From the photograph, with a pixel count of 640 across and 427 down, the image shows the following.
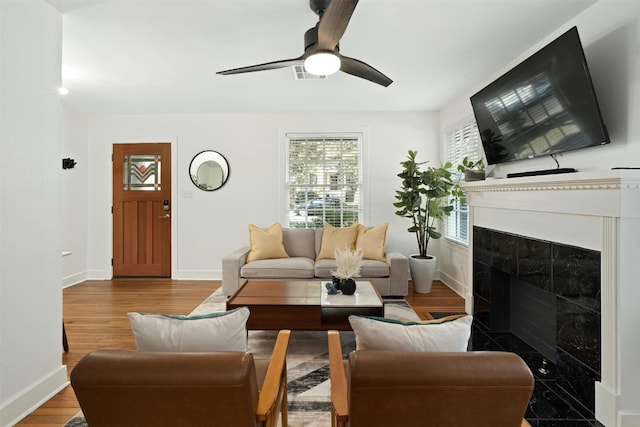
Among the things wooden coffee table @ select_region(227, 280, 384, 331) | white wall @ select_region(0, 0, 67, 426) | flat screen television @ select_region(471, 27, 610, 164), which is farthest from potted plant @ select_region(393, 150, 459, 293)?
white wall @ select_region(0, 0, 67, 426)

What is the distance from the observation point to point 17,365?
1.92 m

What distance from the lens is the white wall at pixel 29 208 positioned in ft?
6.09

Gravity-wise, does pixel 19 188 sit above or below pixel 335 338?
above

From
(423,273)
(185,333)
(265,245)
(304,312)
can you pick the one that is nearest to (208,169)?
(265,245)

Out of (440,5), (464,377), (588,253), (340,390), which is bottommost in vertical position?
(340,390)

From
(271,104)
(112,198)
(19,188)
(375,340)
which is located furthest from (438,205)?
(112,198)

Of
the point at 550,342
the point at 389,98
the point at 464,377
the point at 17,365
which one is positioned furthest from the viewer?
the point at 389,98

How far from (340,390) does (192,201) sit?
442 centimetres

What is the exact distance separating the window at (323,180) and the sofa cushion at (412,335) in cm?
387

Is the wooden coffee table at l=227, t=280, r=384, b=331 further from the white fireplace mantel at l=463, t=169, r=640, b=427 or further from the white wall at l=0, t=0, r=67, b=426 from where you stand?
the white fireplace mantel at l=463, t=169, r=640, b=427

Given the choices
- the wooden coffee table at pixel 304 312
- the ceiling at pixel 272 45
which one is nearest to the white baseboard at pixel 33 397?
the wooden coffee table at pixel 304 312

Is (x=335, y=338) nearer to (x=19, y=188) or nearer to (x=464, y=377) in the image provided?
(x=464, y=377)

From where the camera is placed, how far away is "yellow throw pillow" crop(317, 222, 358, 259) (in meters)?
4.36

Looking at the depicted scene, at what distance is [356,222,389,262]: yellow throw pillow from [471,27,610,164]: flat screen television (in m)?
1.66
